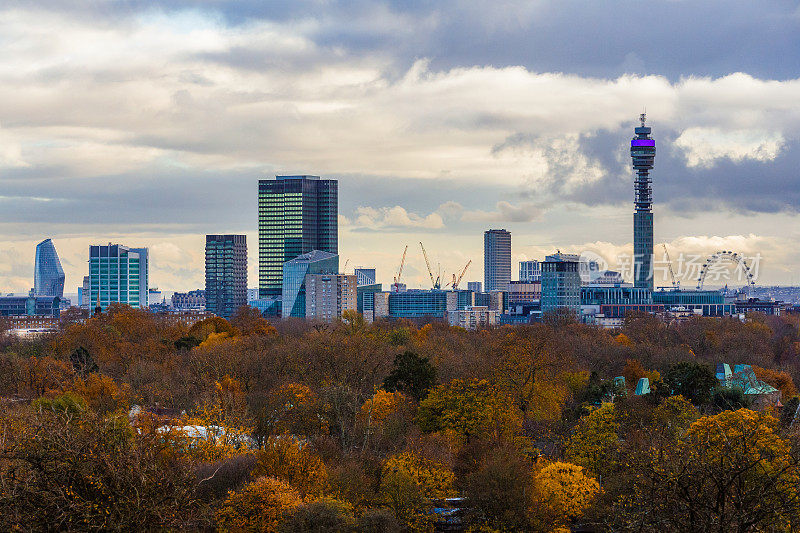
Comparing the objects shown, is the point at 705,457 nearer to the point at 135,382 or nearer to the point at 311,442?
the point at 311,442

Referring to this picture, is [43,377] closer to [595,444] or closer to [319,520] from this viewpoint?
[595,444]

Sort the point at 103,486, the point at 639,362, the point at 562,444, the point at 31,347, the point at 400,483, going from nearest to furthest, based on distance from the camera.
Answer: the point at 103,486, the point at 400,483, the point at 562,444, the point at 639,362, the point at 31,347

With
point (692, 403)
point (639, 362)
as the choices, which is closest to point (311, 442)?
point (692, 403)

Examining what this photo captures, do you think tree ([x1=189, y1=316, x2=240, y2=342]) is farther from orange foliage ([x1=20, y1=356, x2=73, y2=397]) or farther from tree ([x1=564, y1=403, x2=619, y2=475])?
tree ([x1=564, y1=403, x2=619, y2=475])

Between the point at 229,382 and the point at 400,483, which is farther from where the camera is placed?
the point at 229,382

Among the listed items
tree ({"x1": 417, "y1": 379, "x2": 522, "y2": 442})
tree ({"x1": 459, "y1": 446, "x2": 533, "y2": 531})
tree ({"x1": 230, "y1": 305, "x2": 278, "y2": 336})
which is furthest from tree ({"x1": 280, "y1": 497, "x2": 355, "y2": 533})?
tree ({"x1": 230, "y1": 305, "x2": 278, "y2": 336})

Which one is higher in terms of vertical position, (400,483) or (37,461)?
(37,461)

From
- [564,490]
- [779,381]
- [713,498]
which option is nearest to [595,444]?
[564,490]
